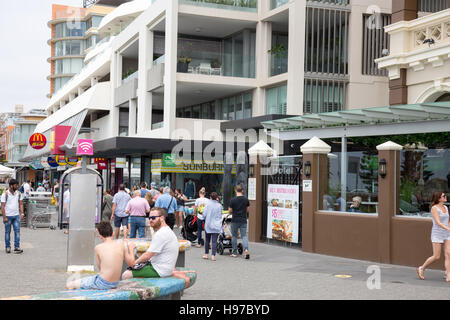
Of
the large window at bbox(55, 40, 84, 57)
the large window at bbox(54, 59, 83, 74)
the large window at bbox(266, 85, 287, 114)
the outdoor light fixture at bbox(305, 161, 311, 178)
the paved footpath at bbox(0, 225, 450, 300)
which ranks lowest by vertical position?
the paved footpath at bbox(0, 225, 450, 300)

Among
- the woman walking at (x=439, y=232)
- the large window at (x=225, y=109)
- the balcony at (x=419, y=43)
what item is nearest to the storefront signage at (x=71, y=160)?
the large window at (x=225, y=109)

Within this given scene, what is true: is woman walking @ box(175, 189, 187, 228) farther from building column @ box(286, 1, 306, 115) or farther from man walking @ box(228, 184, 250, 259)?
building column @ box(286, 1, 306, 115)

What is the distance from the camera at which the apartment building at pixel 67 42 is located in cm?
10088

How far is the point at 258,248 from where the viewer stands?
719 inches

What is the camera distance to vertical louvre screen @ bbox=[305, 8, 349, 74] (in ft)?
102

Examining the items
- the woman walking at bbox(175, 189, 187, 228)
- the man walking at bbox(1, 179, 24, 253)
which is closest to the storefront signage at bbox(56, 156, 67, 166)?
the woman walking at bbox(175, 189, 187, 228)

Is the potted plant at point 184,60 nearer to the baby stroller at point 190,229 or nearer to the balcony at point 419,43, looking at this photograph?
the balcony at point 419,43

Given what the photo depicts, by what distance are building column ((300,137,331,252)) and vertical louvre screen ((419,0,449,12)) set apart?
1633 centimetres

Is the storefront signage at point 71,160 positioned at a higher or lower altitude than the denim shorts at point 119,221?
higher

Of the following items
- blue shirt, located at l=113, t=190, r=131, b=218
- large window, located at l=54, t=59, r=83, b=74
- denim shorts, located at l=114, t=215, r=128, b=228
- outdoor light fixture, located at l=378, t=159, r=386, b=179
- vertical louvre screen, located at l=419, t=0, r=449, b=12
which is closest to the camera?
outdoor light fixture, located at l=378, t=159, r=386, b=179

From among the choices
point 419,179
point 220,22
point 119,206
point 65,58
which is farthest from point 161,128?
point 65,58

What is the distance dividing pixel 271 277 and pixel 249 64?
22.8m

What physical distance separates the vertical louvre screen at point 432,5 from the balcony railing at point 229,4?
27.4 ft
